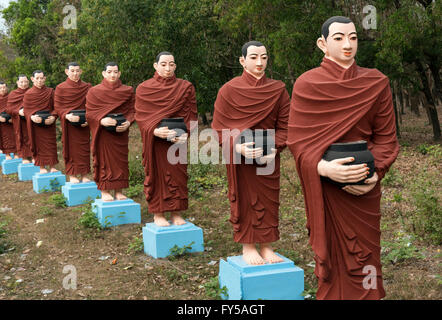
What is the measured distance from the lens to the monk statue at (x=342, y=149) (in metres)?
3.55

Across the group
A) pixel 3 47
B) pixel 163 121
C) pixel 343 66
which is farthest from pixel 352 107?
pixel 3 47

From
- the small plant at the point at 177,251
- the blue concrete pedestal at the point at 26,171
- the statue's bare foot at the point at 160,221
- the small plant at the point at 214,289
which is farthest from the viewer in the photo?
the blue concrete pedestal at the point at 26,171

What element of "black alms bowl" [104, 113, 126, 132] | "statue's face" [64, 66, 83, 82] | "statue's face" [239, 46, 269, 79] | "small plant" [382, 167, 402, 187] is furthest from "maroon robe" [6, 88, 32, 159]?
"statue's face" [239, 46, 269, 79]

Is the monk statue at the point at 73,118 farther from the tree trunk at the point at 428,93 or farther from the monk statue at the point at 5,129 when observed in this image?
the tree trunk at the point at 428,93

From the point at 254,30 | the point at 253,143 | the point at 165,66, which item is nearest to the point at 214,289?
the point at 253,143

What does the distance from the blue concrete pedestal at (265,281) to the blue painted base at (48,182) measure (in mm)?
7088

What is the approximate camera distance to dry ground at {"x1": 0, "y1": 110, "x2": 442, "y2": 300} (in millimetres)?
5309

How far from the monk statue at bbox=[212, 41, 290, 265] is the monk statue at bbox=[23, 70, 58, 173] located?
21.0 ft

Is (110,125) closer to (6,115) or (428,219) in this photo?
(428,219)

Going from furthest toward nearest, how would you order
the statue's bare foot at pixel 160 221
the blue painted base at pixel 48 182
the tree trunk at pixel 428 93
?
the tree trunk at pixel 428 93, the blue painted base at pixel 48 182, the statue's bare foot at pixel 160 221

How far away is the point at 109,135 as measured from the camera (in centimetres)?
777

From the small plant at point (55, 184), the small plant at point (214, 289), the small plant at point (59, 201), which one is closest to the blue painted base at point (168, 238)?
the small plant at point (214, 289)

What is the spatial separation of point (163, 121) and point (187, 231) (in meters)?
1.44

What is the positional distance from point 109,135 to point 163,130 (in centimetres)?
191
